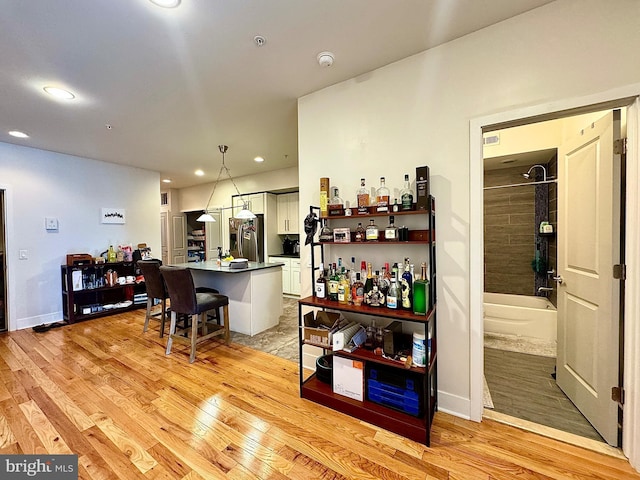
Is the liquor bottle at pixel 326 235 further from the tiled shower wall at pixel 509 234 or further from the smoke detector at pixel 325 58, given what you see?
the tiled shower wall at pixel 509 234

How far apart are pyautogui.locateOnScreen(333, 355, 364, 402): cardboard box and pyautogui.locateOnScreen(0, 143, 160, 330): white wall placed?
4693 millimetres

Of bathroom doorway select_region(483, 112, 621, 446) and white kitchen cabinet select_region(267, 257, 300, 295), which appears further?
white kitchen cabinet select_region(267, 257, 300, 295)

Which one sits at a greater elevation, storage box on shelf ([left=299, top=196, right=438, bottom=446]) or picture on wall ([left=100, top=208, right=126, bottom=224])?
picture on wall ([left=100, top=208, right=126, bottom=224])

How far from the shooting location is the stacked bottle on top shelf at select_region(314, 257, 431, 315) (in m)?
1.74

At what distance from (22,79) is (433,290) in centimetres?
371

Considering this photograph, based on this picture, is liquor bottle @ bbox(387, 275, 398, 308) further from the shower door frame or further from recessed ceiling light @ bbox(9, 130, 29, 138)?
recessed ceiling light @ bbox(9, 130, 29, 138)

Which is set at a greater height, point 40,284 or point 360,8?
point 360,8

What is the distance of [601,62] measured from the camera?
1470mm

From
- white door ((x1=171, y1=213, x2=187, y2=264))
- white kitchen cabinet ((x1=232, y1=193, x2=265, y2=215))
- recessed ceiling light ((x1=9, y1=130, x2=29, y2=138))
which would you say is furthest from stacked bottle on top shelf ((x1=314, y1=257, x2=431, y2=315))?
white door ((x1=171, y1=213, x2=187, y2=264))

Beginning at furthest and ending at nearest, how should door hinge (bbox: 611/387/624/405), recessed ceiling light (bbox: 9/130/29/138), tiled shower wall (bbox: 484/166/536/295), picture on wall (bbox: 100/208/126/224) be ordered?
picture on wall (bbox: 100/208/126/224) → tiled shower wall (bbox: 484/166/536/295) → recessed ceiling light (bbox: 9/130/29/138) → door hinge (bbox: 611/387/624/405)

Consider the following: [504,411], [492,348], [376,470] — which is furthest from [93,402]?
[492,348]

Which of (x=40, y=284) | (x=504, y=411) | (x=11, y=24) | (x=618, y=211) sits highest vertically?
(x=11, y=24)

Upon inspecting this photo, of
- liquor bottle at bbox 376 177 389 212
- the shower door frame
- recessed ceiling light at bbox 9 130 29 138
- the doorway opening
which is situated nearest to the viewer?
the shower door frame

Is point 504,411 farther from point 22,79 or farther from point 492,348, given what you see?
point 22,79
